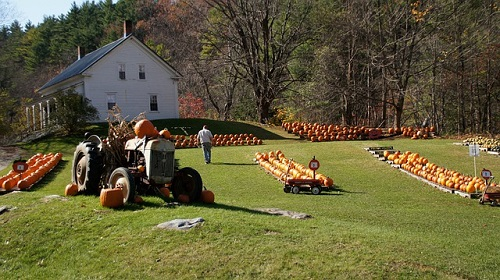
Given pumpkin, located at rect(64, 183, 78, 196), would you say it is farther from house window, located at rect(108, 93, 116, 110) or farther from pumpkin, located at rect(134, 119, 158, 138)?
house window, located at rect(108, 93, 116, 110)

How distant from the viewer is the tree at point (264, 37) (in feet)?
151

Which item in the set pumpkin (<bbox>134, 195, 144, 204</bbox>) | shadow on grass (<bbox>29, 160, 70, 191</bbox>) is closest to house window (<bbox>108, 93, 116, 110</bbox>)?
shadow on grass (<bbox>29, 160, 70, 191</bbox>)

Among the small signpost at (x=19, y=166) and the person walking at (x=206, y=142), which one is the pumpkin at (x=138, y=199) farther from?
the person walking at (x=206, y=142)

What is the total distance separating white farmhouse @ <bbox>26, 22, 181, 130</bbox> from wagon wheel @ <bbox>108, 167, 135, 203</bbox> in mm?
32042

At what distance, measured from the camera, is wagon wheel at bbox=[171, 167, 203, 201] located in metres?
12.7

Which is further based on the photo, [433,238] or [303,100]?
[303,100]

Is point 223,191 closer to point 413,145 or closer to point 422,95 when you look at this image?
point 413,145

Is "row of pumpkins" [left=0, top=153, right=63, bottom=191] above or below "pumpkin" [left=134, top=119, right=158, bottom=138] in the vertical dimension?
below

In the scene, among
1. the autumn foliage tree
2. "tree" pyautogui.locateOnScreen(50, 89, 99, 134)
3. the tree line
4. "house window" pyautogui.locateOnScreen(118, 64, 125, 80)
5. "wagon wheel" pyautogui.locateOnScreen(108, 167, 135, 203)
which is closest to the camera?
"wagon wheel" pyautogui.locateOnScreen(108, 167, 135, 203)

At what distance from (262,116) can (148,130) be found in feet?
113

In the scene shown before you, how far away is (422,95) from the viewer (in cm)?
4878

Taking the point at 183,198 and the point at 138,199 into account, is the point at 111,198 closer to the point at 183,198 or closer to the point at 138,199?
the point at 138,199

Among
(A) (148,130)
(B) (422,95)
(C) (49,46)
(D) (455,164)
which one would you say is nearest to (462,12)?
(B) (422,95)

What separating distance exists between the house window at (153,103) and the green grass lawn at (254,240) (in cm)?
3148
